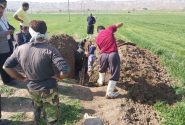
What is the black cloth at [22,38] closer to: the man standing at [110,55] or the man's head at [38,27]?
the man standing at [110,55]

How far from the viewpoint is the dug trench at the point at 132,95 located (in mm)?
8383

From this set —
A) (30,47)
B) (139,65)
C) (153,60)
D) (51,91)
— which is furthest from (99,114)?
(153,60)

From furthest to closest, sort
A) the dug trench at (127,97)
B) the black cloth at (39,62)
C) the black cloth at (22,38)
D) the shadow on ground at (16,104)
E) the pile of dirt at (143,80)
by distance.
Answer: the black cloth at (22,38) < the pile of dirt at (143,80) < the shadow on ground at (16,104) < the dug trench at (127,97) < the black cloth at (39,62)

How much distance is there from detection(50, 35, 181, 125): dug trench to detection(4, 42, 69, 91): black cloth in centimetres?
167

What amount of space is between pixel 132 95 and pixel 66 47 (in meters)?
5.40

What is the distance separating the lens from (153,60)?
15.0 metres

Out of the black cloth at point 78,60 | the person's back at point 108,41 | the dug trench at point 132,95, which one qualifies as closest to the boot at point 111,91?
the dug trench at point 132,95

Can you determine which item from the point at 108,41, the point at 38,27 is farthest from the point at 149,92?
the point at 38,27

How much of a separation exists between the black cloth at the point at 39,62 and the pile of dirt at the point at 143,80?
11.8 ft

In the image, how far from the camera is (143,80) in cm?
1100

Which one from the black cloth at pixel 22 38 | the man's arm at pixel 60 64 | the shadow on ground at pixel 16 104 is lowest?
the shadow on ground at pixel 16 104

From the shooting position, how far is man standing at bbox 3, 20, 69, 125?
247 inches

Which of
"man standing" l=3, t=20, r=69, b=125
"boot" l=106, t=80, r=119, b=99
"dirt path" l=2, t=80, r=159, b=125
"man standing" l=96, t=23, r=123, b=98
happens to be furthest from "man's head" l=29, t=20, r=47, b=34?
"boot" l=106, t=80, r=119, b=99

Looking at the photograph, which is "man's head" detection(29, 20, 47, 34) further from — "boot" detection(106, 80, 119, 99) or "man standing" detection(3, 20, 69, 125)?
"boot" detection(106, 80, 119, 99)
